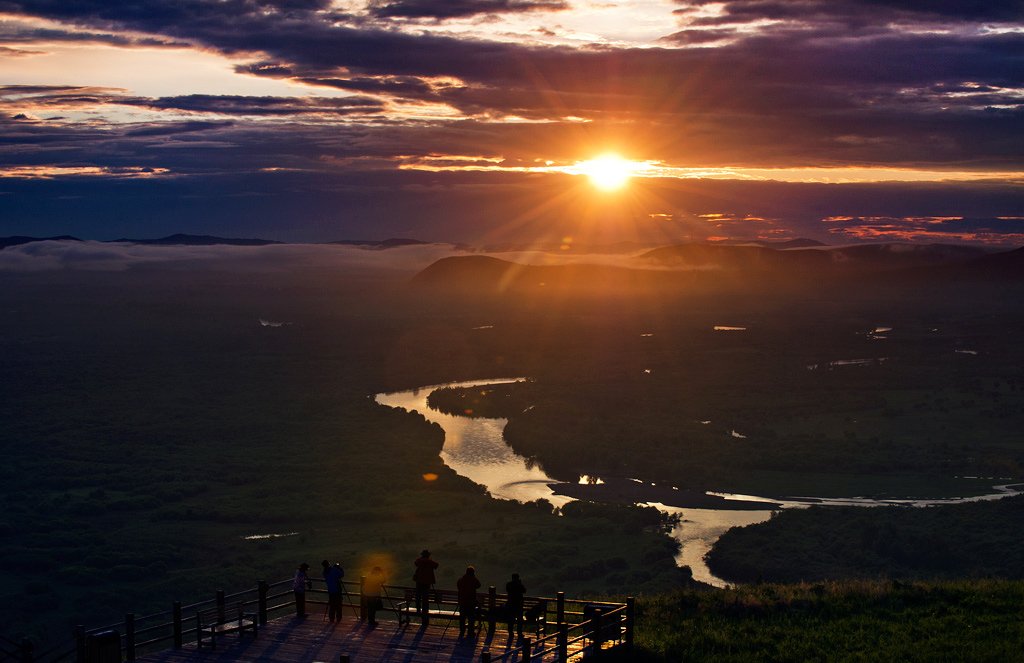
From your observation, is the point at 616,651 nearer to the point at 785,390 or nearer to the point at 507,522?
the point at 507,522

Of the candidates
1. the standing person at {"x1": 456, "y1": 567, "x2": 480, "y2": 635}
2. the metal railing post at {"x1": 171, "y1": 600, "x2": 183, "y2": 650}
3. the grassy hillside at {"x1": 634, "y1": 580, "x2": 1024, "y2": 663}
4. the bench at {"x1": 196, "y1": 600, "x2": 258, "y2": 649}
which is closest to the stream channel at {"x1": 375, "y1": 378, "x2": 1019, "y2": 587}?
the grassy hillside at {"x1": 634, "y1": 580, "x2": 1024, "y2": 663}

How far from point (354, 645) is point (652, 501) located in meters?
47.7

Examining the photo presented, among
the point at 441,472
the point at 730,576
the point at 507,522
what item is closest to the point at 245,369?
the point at 441,472

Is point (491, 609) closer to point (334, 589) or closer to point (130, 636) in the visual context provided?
point (334, 589)

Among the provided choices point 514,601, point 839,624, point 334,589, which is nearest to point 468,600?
point 514,601

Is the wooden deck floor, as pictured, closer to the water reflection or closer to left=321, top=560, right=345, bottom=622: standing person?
left=321, top=560, right=345, bottom=622: standing person

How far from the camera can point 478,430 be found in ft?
294

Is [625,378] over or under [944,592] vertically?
under

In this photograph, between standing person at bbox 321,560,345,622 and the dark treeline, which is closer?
standing person at bbox 321,560,345,622

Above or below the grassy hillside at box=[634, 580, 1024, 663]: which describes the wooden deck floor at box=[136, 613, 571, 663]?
above

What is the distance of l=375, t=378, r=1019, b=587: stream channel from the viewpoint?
51688 millimetres

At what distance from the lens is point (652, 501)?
6141cm

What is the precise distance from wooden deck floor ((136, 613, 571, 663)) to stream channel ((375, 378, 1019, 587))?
99.4 ft

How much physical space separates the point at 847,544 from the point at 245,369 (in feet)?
397
